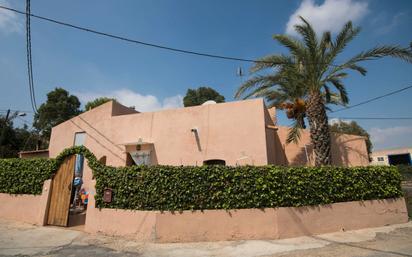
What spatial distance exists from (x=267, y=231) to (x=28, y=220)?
27.7 ft

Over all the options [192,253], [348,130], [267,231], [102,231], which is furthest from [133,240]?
[348,130]

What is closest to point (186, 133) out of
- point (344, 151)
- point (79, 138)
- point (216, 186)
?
point (216, 186)

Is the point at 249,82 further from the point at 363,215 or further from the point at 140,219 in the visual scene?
the point at 140,219

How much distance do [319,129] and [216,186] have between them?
6.37 metres

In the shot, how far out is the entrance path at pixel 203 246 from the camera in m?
5.73

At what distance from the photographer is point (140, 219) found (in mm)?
6680

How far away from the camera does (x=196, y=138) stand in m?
11.7

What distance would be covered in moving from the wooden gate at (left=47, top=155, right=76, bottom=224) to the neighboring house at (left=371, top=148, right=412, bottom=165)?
4172cm

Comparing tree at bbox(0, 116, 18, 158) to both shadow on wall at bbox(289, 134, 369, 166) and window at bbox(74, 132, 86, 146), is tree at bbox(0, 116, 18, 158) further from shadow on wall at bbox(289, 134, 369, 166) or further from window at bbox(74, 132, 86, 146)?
shadow on wall at bbox(289, 134, 369, 166)

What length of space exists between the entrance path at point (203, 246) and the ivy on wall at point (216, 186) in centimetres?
99

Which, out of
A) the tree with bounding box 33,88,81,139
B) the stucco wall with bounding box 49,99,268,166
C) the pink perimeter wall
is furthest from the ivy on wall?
the tree with bounding box 33,88,81,139

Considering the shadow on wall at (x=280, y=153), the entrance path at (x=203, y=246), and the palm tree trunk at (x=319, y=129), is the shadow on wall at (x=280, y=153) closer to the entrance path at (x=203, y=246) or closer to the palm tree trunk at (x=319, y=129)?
the palm tree trunk at (x=319, y=129)

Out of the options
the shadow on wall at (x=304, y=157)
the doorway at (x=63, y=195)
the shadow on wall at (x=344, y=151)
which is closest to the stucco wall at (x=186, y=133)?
the shadow on wall at (x=304, y=157)

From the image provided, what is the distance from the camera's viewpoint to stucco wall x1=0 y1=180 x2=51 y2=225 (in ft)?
26.9
